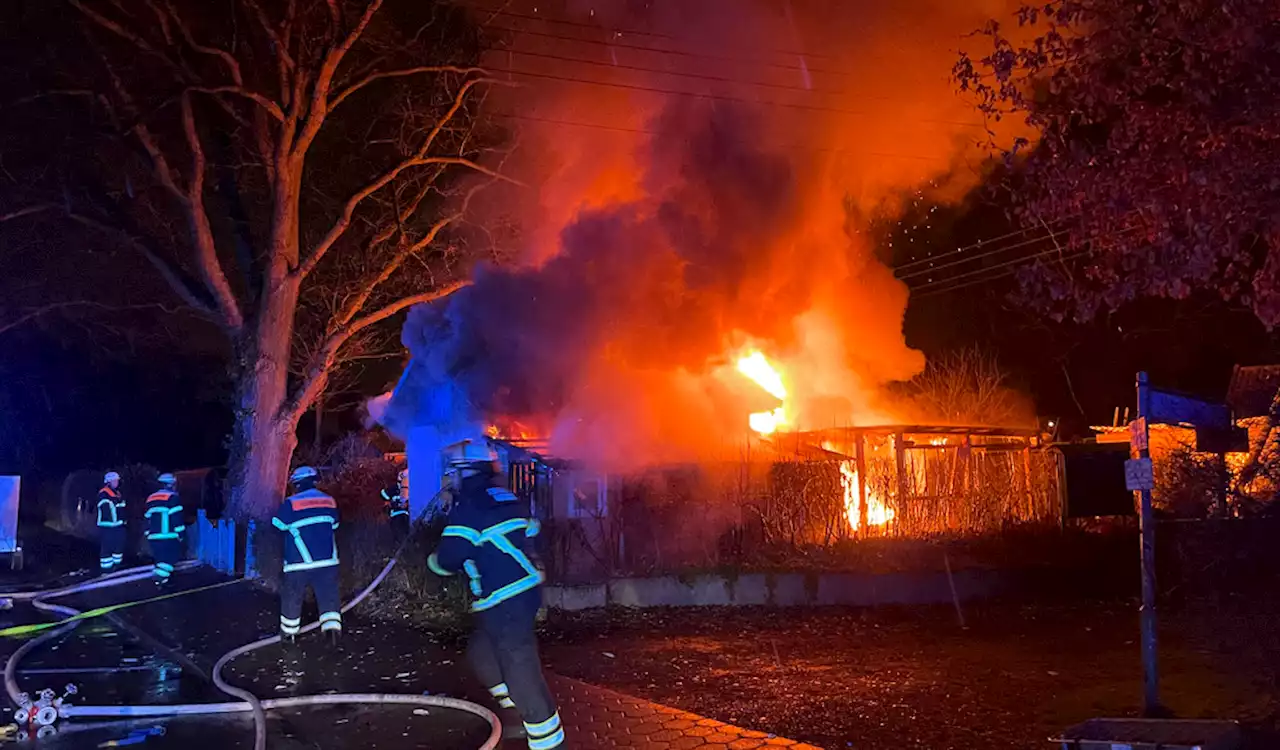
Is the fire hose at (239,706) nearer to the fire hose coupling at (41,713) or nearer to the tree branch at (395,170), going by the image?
the fire hose coupling at (41,713)

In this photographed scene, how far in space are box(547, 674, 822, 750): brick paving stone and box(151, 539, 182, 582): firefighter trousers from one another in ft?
32.4

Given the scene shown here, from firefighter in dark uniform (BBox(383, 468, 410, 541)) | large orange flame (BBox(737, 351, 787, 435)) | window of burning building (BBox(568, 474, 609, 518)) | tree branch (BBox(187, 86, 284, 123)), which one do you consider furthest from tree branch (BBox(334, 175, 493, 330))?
window of burning building (BBox(568, 474, 609, 518))

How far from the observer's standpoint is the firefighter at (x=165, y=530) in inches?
581

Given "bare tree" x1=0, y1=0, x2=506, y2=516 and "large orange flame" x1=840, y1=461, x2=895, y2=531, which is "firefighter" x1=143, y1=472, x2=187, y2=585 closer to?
"bare tree" x1=0, y1=0, x2=506, y2=516

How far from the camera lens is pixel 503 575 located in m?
5.57

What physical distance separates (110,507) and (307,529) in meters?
8.68

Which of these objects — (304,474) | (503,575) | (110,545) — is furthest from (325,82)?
(503,575)

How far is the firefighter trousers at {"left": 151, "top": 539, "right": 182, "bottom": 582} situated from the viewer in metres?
14.7

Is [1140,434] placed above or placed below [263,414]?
below

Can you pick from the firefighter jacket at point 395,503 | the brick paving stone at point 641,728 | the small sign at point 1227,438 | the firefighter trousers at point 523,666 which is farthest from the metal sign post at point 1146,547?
the small sign at point 1227,438

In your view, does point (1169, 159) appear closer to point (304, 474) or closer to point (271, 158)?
point (304, 474)

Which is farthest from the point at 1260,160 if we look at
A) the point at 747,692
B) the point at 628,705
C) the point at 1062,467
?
the point at 1062,467

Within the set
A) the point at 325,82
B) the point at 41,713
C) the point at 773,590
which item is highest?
the point at 325,82

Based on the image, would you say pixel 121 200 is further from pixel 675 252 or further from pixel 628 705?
pixel 628 705
